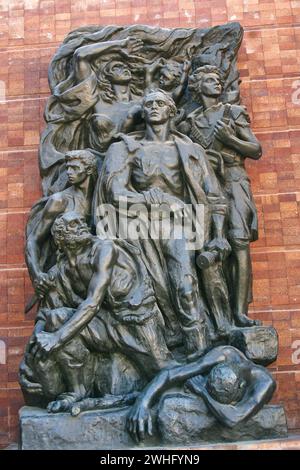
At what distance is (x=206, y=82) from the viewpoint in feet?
19.0

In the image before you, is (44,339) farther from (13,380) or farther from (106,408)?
(13,380)

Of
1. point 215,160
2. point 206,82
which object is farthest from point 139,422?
point 206,82

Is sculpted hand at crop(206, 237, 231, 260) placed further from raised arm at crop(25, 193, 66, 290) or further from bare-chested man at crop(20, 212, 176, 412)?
raised arm at crop(25, 193, 66, 290)

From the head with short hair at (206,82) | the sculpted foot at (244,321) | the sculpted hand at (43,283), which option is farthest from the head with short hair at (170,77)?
the sculpted foot at (244,321)

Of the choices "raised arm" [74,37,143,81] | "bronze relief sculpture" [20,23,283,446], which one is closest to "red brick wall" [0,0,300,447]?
"bronze relief sculpture" [20,23,283,446]

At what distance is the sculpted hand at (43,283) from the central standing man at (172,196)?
74cm

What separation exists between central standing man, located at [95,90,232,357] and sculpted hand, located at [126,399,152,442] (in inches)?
24.7

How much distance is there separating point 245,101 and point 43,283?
9.28 feet

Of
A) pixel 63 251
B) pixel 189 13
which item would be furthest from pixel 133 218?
pixel 189 13

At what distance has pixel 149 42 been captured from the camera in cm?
614

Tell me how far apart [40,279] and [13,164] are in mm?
1699

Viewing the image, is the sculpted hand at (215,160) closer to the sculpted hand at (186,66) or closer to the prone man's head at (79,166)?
the sculpted hand at (186,66)

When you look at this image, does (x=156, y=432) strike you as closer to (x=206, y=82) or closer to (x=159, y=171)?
(x=159, y=171)
